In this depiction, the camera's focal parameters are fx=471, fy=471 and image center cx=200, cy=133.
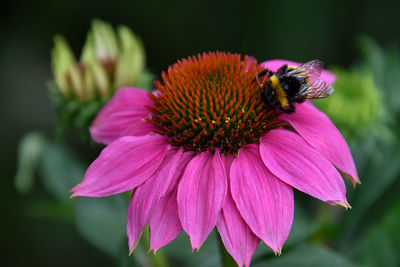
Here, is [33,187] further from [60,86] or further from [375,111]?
[375,111]

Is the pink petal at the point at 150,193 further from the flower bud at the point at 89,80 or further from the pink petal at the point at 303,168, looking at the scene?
the flower bud at the point at 89,80

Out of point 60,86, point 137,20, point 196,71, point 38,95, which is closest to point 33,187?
point 38,95

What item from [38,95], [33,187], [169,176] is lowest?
[33,187]

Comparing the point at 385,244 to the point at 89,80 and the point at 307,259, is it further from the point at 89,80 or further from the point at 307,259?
the point at 89,80

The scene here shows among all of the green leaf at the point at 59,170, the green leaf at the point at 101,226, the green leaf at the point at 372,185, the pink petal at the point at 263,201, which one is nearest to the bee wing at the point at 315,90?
the pink petal at the point at 263,201

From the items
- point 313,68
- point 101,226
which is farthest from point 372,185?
point 101,226
